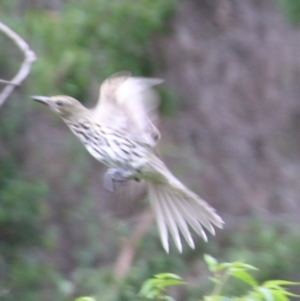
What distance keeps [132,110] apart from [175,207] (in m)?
0.39

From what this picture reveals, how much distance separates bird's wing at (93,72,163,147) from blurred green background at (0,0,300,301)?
4.69ft

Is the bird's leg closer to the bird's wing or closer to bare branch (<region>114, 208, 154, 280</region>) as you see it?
the bird's wing

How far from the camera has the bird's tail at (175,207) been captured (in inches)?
126

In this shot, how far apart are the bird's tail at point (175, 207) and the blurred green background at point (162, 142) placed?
125 cm

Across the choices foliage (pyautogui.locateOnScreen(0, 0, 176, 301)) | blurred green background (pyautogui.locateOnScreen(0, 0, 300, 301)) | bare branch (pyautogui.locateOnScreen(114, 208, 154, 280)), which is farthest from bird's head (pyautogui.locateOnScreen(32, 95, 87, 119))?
bare branch (pyautogui.locateOnScreen(114, 208, 154, 280))

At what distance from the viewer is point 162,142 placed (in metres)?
6.27

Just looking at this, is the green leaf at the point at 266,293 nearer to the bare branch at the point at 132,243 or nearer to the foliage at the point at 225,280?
the foliage at the point at 225,280

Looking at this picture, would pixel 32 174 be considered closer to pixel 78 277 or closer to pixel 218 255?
pixel 78 277

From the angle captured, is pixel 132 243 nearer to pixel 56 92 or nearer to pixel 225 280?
pixel 56 92

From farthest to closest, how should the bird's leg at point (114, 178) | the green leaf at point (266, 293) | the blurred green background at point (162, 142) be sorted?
1. the blurred green background at point (162, 142)
2. the bird's leg at point (114, 178)
3. the green leaf at point (266, 293)

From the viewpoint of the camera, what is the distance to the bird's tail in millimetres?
3207

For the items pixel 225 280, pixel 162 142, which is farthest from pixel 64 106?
pixel 162 142

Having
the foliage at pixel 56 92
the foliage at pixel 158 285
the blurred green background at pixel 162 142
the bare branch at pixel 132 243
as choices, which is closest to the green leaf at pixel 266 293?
the foliage at pixel 158 285

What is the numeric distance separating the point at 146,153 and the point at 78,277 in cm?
236
